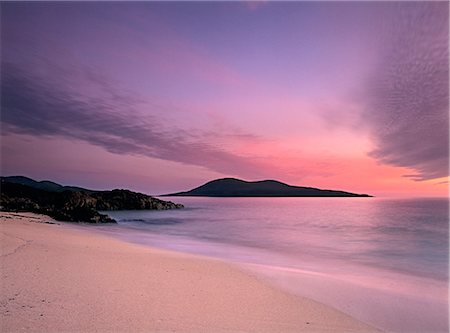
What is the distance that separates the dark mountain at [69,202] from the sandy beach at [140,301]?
856 inches

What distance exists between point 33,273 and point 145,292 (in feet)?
8.82

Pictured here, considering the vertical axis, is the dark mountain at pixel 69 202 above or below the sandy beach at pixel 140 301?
above

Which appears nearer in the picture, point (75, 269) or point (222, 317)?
point (222, 317)

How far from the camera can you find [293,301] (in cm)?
662

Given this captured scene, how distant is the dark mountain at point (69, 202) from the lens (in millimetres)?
28047

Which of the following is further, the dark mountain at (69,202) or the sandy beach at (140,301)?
the dark mountain at (69,202)

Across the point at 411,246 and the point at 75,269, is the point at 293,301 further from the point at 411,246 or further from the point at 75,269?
the point at 411,246

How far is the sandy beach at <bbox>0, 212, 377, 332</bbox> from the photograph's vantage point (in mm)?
4676

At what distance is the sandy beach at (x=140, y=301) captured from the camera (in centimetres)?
468

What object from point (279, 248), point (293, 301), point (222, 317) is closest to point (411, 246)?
point (279, 248)

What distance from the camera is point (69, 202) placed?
38.6 metres

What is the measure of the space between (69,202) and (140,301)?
124 feet

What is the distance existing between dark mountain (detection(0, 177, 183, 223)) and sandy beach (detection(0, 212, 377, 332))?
2173cm

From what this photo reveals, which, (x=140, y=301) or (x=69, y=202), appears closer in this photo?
(x=140, y=301)
